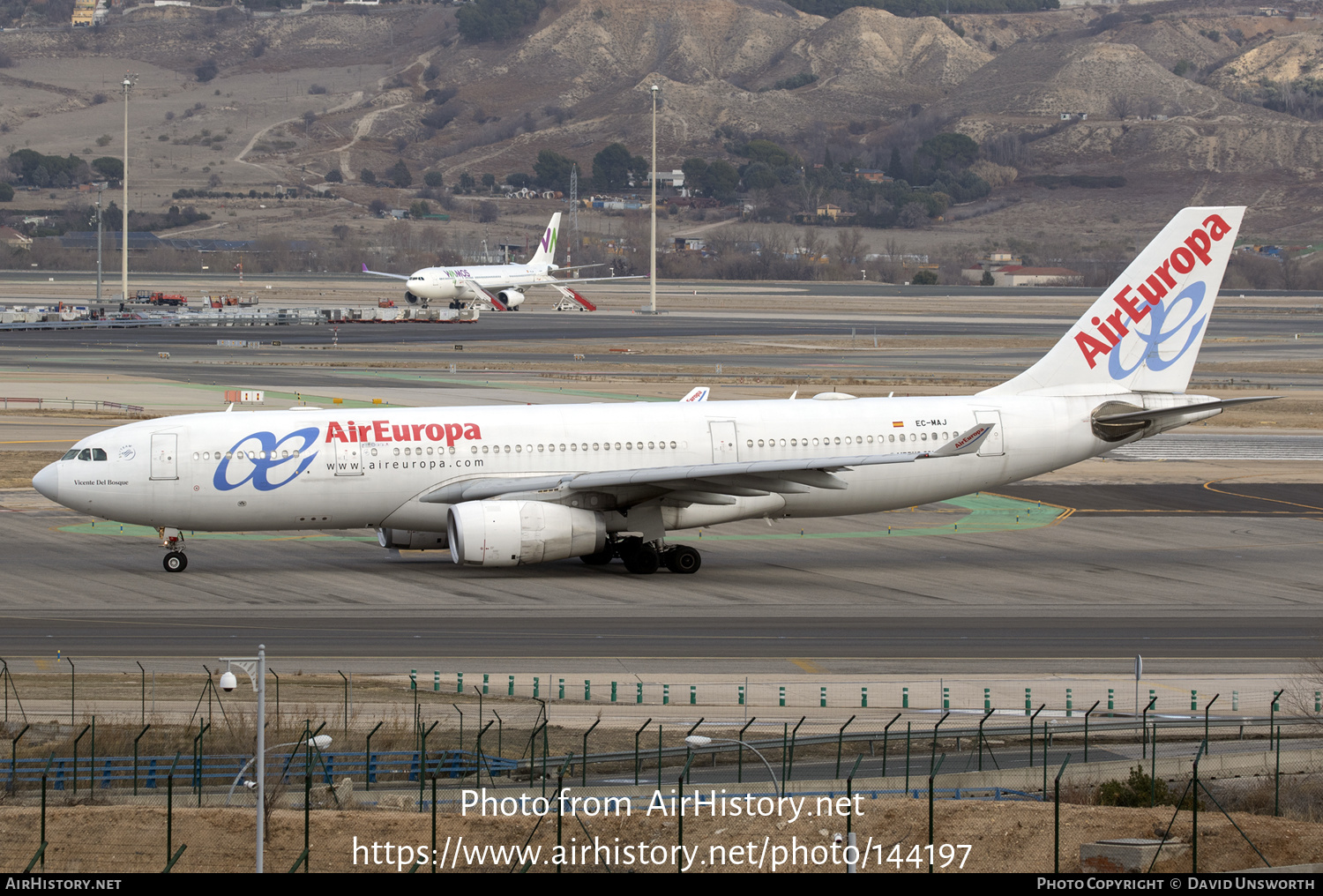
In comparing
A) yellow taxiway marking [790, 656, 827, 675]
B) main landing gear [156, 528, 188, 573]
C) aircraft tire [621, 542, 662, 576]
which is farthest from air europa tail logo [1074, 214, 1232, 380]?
main landing gear [156, 528, 188, 573]

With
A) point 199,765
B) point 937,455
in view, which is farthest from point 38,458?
point 199,765

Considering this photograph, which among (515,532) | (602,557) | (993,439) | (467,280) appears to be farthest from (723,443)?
(467,280)

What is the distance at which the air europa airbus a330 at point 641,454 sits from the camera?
43.1 metres

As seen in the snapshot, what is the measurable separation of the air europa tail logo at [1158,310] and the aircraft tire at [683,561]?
1370 cm

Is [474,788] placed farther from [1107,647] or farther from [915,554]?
[915,554]

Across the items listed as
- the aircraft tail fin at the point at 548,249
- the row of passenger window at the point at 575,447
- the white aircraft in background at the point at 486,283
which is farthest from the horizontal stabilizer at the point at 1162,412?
the aircraft tail fin at the point at 548,249

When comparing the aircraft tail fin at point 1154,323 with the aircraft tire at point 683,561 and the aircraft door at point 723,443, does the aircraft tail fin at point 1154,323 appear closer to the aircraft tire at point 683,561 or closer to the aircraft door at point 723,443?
the aircraft door at point 723,443

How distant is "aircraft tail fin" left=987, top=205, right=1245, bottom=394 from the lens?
160 ft

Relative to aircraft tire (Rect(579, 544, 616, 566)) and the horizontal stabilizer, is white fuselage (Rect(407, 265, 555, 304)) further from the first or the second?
the horizontal stabilizer

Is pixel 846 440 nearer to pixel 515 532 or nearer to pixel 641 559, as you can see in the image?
pixel 641 559

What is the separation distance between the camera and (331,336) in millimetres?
130625

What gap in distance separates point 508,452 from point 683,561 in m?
5.90
